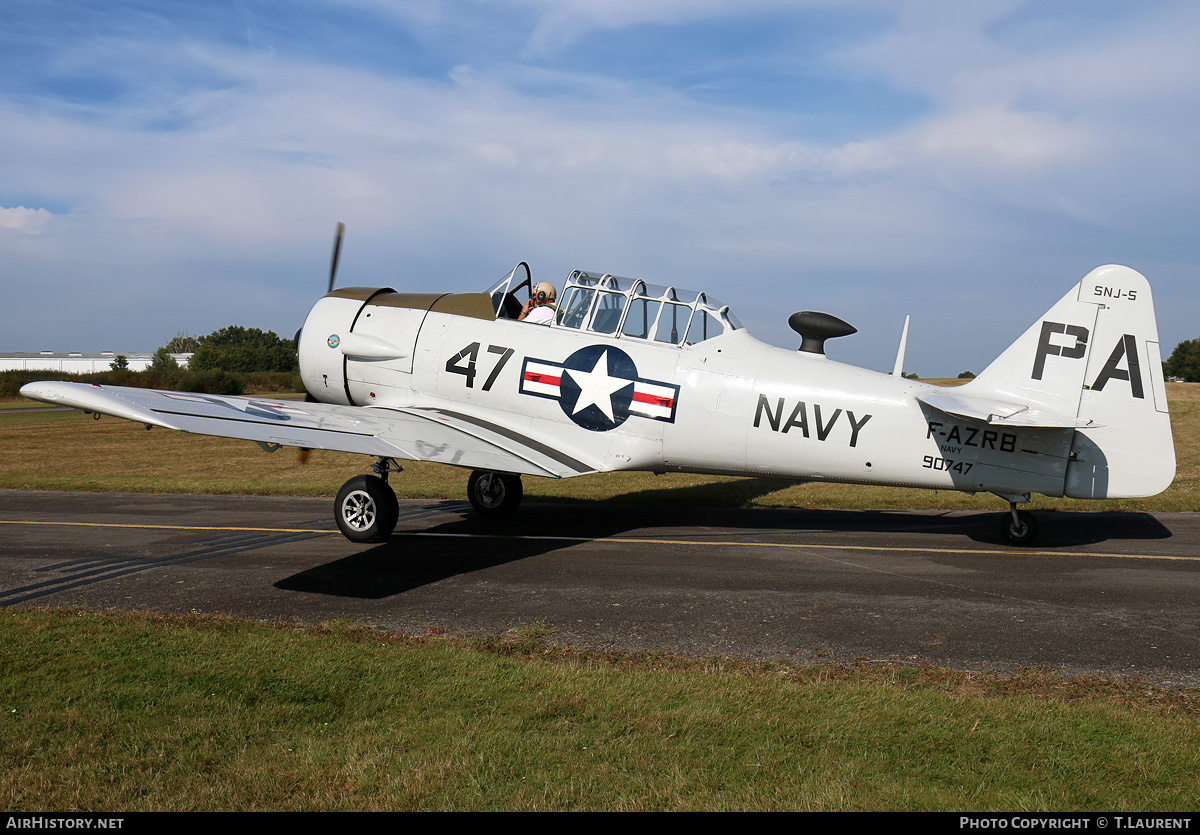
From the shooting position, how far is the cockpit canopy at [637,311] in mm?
10680

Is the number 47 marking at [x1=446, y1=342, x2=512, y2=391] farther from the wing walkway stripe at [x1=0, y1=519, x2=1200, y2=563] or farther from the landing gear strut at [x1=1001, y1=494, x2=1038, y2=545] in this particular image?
the landing gear strut at [x1=1001, y1=494, x2=1038, y2=545]

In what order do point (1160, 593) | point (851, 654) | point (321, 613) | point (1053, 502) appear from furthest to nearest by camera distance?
point (1053, 502) < point (1160, 593) < point (321, 613) < point (851, 654)

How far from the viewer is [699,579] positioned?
27.2 feet

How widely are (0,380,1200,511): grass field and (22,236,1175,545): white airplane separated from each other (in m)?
4.12

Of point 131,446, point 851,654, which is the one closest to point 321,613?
point 851,654

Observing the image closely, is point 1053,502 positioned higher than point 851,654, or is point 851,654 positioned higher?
point 1053,502

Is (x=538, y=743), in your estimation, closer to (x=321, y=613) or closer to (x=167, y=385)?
(x=321, y=613)

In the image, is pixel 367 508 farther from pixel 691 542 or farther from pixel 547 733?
pixel 547 733

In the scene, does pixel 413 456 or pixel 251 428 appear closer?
pixel 251 428

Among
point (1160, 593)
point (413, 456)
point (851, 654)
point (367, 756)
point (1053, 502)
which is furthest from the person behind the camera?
point (1053, 502)

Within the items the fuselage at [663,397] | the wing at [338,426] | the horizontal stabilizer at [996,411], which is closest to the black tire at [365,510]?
the wing at [338,426]

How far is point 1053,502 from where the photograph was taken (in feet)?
46.4

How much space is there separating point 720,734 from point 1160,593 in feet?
18.6

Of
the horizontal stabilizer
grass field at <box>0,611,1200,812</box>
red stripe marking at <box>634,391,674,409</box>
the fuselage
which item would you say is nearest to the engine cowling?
the fuselage
